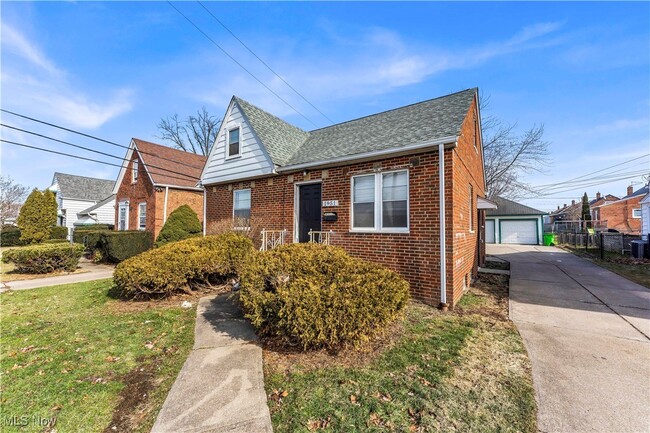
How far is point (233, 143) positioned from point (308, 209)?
452 centimetres

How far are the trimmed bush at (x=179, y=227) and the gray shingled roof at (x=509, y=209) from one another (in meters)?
24.6

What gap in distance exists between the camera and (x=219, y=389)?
9.15 ft

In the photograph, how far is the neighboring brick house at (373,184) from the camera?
19.4 feet

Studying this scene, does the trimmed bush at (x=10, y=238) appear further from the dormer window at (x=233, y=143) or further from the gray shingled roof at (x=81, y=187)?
the dormer window at (x=233, y=143)

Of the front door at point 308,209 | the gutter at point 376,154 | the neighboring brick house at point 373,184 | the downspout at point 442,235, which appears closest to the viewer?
the downspout at point 442,235

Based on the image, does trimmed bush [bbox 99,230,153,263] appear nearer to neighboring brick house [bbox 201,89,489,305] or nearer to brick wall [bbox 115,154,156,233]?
brick wall [bbox 115,154,156,233]

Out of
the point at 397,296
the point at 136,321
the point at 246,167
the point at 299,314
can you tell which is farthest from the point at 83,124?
the point at 397,296

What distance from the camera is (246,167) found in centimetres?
976

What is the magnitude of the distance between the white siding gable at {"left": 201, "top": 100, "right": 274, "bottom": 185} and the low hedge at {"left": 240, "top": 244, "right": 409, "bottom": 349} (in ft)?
17.7

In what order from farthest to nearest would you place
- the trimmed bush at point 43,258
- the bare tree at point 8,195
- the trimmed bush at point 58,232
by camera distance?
1. the bare tree at point 8,195
2. the trimmed bush at point 58,232
3. the trimmed bush at point 43,258

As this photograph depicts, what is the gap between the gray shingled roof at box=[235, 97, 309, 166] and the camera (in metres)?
9.40

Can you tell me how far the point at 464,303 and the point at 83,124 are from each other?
15.7m

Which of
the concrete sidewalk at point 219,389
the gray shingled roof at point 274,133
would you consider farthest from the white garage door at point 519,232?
the concrete sidewalk at point 219,389

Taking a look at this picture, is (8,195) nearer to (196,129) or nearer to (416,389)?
(196,129)
